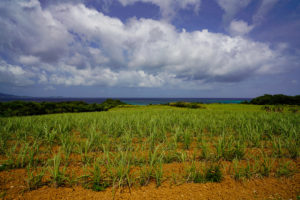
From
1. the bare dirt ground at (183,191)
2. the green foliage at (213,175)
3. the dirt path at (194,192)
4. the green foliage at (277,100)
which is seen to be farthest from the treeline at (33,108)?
the green foliage at (277,100)

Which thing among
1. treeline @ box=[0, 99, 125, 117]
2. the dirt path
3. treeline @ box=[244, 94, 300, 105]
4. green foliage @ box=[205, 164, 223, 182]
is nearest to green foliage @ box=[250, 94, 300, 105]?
treeline @ box=[244, 94, 300, 105]

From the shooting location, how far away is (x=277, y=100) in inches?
586

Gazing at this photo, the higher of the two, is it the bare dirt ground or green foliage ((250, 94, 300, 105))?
green foliage ((250, 94, 300, 105))

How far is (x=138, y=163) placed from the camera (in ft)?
7.89

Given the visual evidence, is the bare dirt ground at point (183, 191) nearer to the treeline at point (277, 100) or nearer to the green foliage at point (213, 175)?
the green foliage at point (213, 175)

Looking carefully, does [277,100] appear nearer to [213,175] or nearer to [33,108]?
[213,175]

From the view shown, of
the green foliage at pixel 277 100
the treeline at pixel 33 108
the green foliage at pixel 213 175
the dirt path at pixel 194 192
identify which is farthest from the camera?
the green foliage at pixel 277 100

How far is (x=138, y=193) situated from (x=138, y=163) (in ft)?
2.25

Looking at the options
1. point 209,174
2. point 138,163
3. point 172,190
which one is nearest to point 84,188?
point 138,163

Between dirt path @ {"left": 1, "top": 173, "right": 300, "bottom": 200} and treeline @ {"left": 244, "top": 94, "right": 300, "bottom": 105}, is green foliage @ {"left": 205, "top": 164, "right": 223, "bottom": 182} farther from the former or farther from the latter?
treeline @ {"left": 244, "top": 94, "right": 300, "bottom": 105}

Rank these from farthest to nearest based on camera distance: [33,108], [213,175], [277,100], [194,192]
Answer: [277,100], [33,108], [213,175], [194,192]

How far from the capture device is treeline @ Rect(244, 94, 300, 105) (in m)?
13.7

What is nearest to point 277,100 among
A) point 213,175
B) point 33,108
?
point 213,175

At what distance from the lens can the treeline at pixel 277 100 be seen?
13.7 meters
